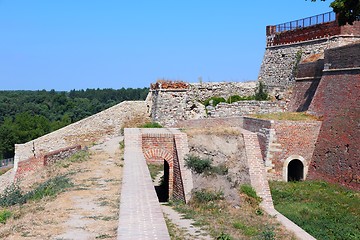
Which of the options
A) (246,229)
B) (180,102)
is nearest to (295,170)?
(180,102)

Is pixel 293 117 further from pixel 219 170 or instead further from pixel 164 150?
pixel 219 170

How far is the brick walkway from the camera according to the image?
6074 millimetres

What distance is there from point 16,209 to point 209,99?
1938 cm

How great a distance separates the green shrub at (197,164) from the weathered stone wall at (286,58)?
41.7 ft

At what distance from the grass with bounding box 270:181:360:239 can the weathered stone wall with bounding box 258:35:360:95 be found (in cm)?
838

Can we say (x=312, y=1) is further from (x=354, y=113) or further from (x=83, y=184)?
(x=83, y=184)

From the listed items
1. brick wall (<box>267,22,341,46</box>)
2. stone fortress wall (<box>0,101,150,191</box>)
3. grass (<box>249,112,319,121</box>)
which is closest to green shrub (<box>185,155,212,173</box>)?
grass (<box>249,112,319,121</box>)

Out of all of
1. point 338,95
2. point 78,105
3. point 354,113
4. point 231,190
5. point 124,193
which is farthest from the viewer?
point 78,105

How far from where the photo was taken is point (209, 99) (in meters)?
27.6

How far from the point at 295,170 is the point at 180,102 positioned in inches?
305

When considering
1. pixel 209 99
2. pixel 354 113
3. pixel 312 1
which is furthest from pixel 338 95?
pixel 209 99

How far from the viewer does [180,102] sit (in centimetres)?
2630

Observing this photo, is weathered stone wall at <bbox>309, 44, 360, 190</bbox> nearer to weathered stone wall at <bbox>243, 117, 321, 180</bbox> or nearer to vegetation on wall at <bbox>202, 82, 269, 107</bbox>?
weathered stone wall at <bbox>243, 117, 321, 180</bbox>

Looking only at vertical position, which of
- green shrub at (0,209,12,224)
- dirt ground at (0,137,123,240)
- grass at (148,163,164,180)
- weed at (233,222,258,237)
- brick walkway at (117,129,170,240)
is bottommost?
weed at (233,222,258,237)
